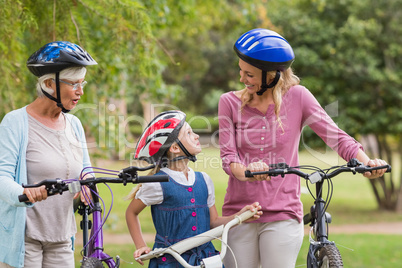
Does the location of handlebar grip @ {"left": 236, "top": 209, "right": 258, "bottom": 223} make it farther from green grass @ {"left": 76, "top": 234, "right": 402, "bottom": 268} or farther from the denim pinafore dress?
green grass @ {"left": 76, "top": 234, "right": 402, "bottom": 268}

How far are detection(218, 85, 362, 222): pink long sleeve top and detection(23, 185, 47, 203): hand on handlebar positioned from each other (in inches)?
46.2

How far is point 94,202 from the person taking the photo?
3561 millimetres

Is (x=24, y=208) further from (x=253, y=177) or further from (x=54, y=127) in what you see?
(x=253, y=177)

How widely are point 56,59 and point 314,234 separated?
193 cm

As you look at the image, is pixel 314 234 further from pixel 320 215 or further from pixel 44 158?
pixel 44 158

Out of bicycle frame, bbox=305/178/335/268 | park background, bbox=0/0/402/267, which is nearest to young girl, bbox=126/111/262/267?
bicycle frame, bbox=305/178/335/268

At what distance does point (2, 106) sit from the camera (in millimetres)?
6480

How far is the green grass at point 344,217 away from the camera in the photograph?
9.52 meters

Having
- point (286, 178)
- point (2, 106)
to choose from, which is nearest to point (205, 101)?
point (2, 106)

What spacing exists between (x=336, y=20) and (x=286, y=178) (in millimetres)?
10565

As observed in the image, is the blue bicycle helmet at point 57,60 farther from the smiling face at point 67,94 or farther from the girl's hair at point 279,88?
the girl's hair at point 279,88

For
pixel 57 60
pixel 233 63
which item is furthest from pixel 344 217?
pixel 57 60

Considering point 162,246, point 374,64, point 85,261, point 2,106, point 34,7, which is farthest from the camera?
point 374,64

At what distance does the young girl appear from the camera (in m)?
3.56
